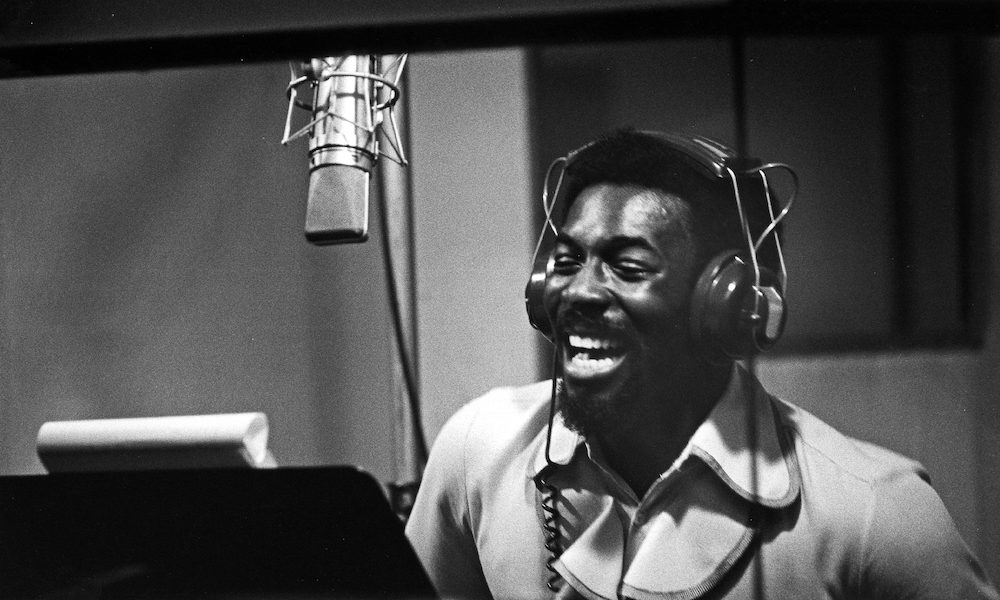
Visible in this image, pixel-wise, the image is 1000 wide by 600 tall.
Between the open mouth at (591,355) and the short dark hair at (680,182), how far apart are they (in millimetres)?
118

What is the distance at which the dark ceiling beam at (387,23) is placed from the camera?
91 cm

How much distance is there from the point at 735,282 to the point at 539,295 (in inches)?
7.6

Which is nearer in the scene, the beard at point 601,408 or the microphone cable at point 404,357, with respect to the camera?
the beard at point 601,408

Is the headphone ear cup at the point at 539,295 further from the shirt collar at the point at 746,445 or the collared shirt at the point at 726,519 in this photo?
the shirt collar at the point at 746,445

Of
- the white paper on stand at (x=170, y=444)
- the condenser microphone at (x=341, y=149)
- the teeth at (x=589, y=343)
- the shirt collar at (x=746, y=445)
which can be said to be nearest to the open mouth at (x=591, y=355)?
the teeth at (x=589, y=343)

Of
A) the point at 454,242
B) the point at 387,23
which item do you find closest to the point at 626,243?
the point at 454,242

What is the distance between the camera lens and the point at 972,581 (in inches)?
35.3

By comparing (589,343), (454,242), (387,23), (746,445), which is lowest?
(746,445)

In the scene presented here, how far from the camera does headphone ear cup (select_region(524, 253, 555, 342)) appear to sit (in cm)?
95

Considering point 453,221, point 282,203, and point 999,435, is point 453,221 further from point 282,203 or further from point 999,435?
point 999,435

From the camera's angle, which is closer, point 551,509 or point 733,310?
point 733,310

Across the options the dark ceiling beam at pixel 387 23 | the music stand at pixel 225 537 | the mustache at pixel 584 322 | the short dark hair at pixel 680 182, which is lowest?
the music stand at pixel 225 537

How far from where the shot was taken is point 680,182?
3.00 feet

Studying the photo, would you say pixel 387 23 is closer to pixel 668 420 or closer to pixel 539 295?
pixel 539 295
